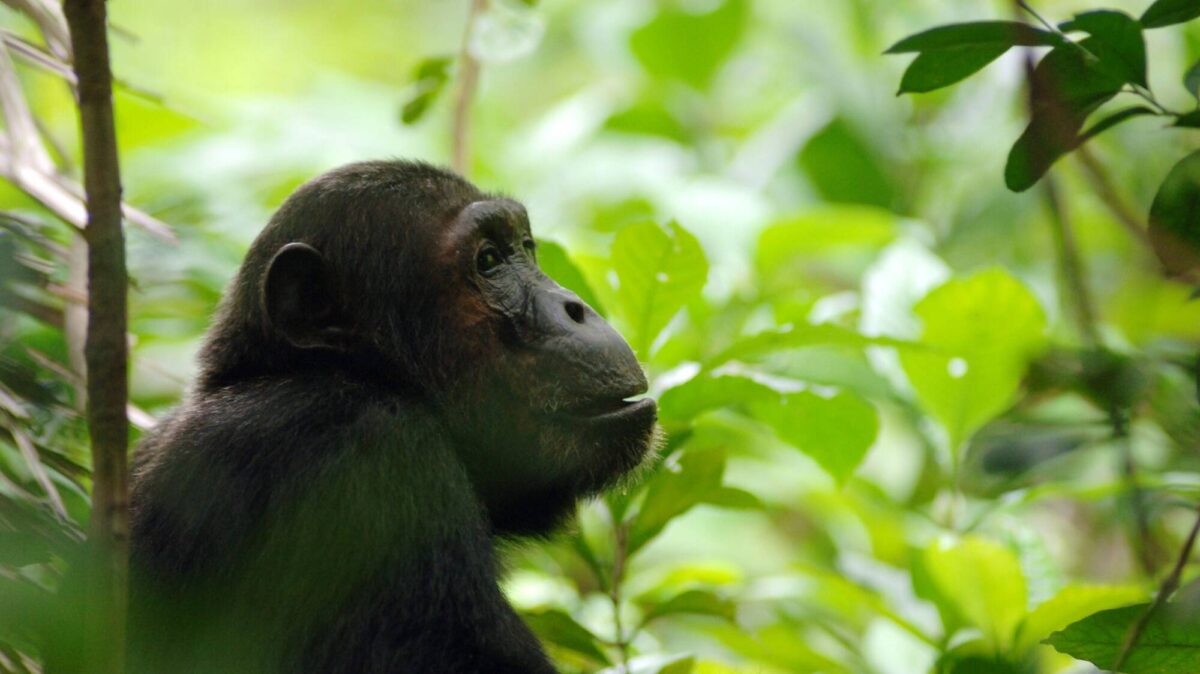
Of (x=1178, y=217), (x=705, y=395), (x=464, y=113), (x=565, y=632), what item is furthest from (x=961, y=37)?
(x=464, y=113)

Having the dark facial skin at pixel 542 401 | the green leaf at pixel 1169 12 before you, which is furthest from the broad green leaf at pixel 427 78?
the green leaf at pixel 1169 12

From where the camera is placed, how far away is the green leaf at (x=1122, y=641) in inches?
85.7

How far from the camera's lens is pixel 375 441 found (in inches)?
107

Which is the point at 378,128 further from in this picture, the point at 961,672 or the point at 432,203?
the point at 961,672

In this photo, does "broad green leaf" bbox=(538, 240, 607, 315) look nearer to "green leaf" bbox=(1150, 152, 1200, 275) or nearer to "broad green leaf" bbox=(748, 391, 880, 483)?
"broad green leaf" bbox=(748, 391, 880, 483)

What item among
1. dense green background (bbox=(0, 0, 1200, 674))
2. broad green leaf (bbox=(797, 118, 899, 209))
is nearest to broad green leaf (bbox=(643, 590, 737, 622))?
dense green background (bbox=(0, 0, 1200, 674))

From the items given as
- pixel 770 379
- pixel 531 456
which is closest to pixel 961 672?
pixel 770 379

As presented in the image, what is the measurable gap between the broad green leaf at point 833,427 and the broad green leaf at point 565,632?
755mm

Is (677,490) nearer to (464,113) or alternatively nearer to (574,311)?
(574,311)

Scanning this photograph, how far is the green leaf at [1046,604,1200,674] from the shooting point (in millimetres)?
2176

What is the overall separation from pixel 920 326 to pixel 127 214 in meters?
2.29

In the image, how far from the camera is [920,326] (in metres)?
3.79

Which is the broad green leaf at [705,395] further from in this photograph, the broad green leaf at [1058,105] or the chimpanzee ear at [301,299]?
the broad green leaf at [1058,105]

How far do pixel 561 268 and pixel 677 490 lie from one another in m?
0.73
